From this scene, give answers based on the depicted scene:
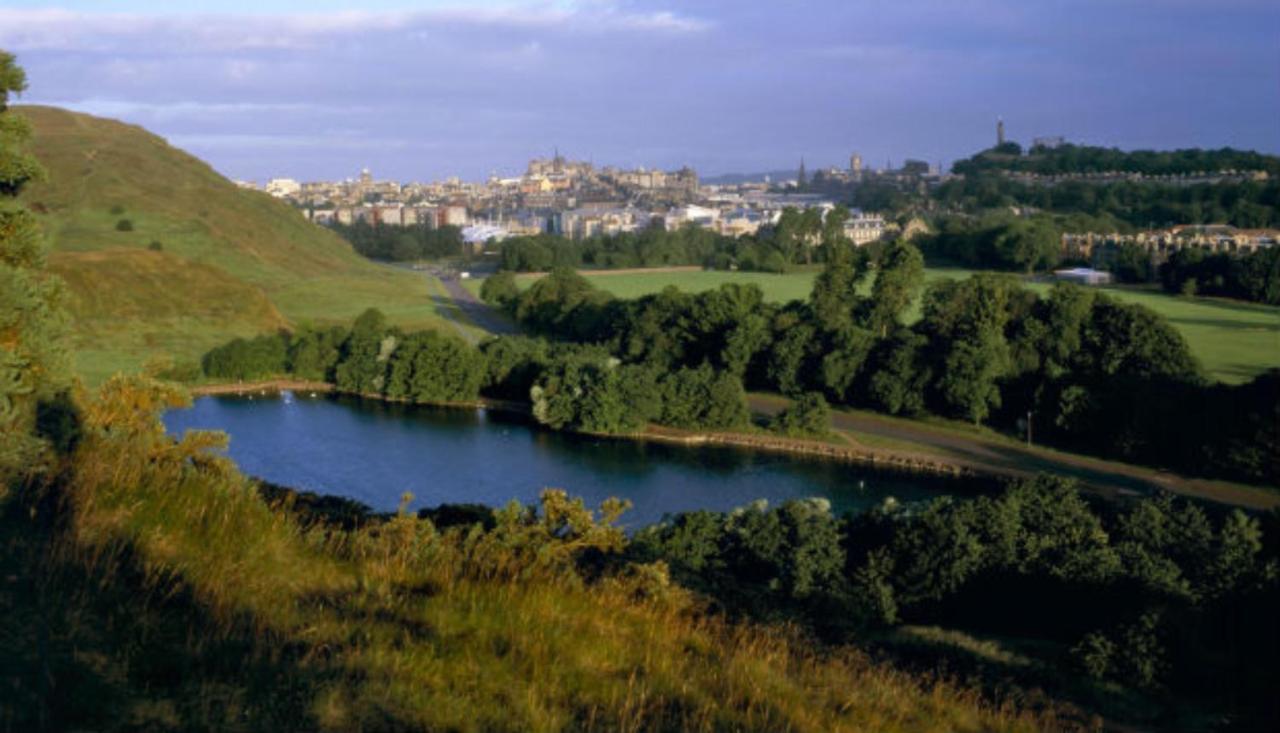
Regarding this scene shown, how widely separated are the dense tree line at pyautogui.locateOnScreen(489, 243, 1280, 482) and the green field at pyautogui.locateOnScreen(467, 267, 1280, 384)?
196cm

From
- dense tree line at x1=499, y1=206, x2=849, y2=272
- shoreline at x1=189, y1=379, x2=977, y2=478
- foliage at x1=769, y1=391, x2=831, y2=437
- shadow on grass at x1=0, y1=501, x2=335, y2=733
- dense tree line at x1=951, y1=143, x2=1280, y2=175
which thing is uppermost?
dense tree line at x1=951, y1=143, x2=1280, y2=175

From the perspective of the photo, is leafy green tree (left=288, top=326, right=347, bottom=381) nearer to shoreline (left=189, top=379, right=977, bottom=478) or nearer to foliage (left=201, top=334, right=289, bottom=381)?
foliage (left=201, top=334, right=289, bottom=381)

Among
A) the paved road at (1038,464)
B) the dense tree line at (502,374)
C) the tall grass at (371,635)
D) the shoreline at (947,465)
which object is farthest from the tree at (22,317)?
the dense tree line at (502,374)

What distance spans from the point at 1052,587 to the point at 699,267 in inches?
1056

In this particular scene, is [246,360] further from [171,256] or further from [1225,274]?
[1225,274]

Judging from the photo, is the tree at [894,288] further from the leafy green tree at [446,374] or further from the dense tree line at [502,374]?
the leafy green tree at [446,374]

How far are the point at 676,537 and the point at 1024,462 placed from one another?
248 inches

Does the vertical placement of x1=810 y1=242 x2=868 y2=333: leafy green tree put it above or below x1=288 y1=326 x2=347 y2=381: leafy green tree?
above

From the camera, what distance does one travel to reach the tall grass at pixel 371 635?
159 centimetres

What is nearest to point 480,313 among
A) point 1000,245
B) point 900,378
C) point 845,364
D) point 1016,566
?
point 845,364

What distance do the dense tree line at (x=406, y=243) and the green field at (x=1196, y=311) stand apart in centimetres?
1017

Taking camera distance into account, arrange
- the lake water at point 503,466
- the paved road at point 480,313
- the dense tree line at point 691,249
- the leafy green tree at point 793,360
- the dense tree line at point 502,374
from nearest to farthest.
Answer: the lake water at point 503,466 → the dense tree line at point 502,374 → the leafy green tree at point 793,360 → the paved road at point 480,313 → the dense tree line at point 691,249

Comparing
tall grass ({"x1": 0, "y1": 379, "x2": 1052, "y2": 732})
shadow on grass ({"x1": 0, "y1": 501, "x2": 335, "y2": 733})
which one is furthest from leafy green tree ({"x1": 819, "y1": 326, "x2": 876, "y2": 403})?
shadow on grass ({"x1": 0, "y1": 501, "x2": 335, "y2": 733})

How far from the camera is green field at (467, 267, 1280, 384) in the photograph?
14727 millimetres
